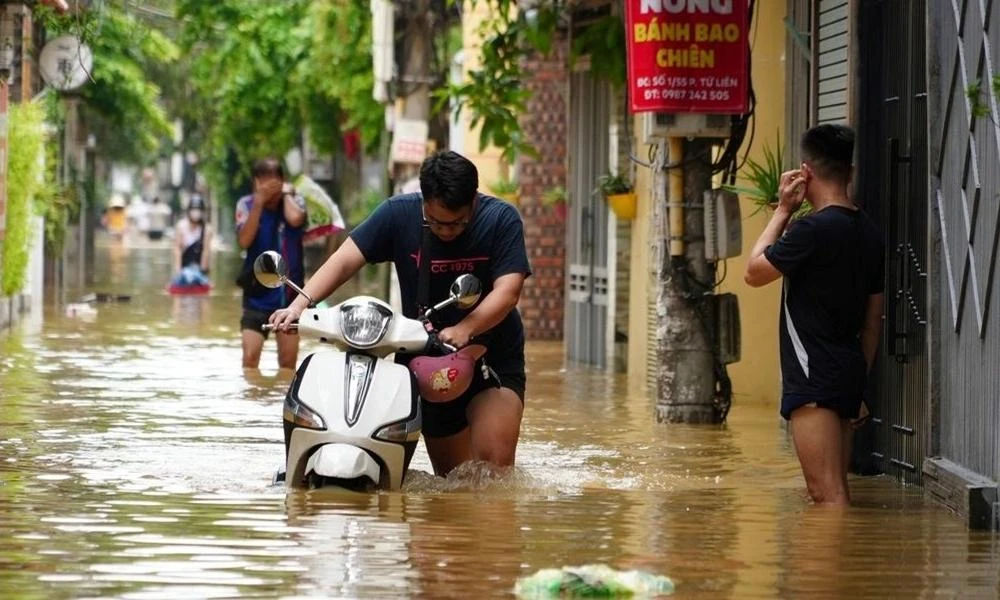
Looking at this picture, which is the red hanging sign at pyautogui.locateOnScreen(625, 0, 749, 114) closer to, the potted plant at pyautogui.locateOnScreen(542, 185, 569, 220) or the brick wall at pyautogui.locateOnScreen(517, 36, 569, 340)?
the potted plant at pyautogui.locateOnScreen(542, 185, 569, 220)

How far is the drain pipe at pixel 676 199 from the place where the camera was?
14508 mm

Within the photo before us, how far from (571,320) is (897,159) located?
1143 cm

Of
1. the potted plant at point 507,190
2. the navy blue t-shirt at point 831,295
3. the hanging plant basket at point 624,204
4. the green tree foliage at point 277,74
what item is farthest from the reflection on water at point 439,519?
the green tree foliage at point 277,74

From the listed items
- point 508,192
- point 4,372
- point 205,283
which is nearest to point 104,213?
point 205,283

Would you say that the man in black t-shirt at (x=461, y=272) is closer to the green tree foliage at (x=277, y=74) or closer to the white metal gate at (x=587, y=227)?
the white metal gate at (x=587, y=227)

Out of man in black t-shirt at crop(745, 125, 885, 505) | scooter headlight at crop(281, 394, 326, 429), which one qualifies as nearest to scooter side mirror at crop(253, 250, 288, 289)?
scooter headlight at crop(281, 394, 326, 429)

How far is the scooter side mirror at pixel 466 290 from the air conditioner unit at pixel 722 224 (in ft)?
18.0

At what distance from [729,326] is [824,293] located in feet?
17.2

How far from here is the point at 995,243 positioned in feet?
28.6

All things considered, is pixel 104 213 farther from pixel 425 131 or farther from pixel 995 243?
pixel 995 243

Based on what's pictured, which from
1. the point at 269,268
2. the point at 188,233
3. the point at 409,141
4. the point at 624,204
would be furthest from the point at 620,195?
the point at 188,233

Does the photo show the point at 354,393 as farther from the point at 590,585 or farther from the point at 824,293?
the point at 590,585

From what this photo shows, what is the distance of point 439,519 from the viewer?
347 inches

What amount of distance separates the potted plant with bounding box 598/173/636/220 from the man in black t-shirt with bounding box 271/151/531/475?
975cm
